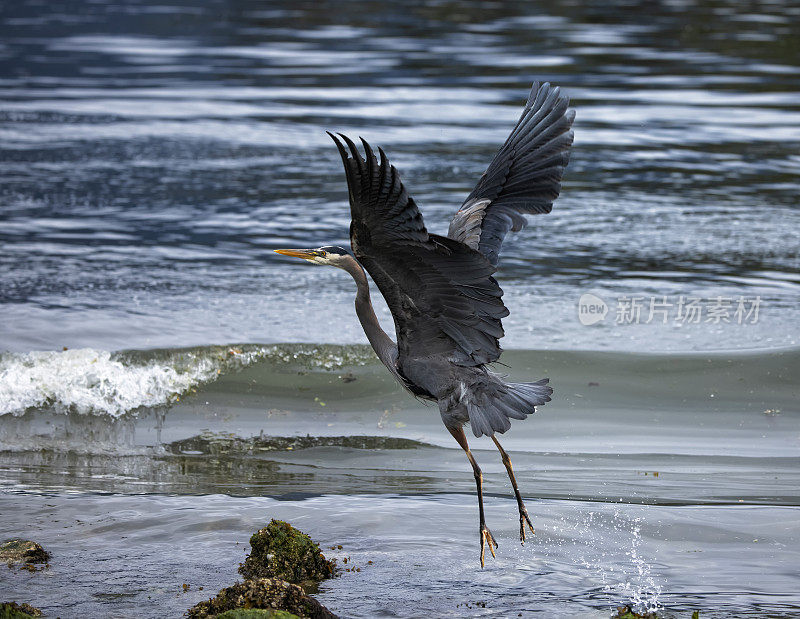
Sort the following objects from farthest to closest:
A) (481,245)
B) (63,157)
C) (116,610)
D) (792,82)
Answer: (792,82), (63,157), (481,245), (116,610)

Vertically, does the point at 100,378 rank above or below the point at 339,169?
below

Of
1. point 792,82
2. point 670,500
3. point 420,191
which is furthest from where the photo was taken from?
point 792,82

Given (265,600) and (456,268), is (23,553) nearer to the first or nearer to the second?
(265,600)

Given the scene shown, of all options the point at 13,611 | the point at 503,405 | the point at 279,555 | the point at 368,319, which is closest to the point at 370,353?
the point at 368,319

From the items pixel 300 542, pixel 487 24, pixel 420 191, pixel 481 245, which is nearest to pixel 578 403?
pixel 481 245

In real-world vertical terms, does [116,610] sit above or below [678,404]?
below

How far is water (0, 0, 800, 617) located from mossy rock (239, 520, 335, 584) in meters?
0.15

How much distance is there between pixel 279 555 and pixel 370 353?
3112 millimetres

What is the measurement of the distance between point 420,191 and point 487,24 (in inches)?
530

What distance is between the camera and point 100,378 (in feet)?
24.6

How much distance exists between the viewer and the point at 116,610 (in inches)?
188

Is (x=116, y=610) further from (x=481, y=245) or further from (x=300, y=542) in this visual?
(x=481, y=245)

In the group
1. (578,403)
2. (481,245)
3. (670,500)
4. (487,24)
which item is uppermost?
(487,24)

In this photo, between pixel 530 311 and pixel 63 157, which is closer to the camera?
pixel 530 311
